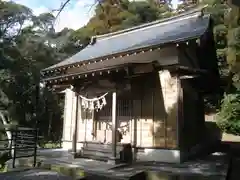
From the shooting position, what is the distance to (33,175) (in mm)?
7039

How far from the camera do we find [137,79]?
934 cm

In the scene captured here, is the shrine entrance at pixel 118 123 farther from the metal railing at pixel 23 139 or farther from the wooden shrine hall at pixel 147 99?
the metal railing at pixel 23 139

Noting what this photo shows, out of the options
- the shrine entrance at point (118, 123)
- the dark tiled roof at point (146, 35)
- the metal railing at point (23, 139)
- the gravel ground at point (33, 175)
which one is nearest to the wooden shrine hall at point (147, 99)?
the shrine entrance at point (118, 123)

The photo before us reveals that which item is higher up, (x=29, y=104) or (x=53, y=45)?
(x=53, y=45)

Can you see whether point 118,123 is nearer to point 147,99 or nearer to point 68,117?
point 147,99

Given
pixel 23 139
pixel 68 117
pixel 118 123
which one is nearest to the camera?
pixel 23 139

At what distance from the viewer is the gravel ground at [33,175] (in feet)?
22.3

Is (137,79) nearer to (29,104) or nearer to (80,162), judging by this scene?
(80,162)

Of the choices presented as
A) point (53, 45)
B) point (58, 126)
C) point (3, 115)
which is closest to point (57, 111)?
point (58, 126)

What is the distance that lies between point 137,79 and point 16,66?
50.4 feet

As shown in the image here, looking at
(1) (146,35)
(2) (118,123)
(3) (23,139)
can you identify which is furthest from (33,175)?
(1) (146,35)

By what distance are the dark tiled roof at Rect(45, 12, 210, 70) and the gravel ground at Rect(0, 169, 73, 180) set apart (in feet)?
15.4

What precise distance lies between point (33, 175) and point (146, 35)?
26.3 ft

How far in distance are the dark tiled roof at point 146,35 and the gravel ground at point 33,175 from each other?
4698 mm
